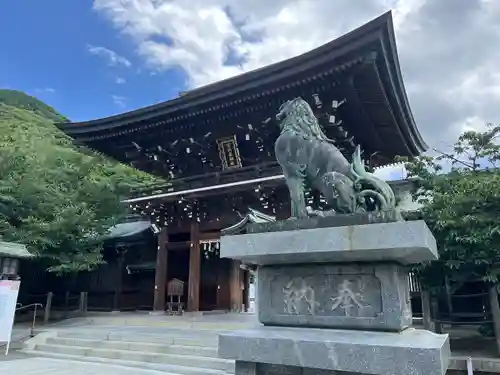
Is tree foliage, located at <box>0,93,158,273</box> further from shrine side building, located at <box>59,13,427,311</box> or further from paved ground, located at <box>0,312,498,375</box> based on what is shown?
paved ground, located at <box>0,312,498,375</box>

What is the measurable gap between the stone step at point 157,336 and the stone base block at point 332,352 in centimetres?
450

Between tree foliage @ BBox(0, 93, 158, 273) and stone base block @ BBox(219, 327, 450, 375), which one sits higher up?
tree foliage @ BBox(0, 93, 158, 273)

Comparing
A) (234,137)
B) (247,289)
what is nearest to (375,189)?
(234,137)

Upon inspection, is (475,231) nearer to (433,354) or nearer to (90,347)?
(433,354)

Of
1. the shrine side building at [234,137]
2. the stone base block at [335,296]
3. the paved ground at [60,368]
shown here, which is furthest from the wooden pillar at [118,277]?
the stone base block at [335,296]

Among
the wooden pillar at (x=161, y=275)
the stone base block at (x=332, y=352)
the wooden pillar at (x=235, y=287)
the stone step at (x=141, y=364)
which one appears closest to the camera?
the stone base block at (x=332, y=352)

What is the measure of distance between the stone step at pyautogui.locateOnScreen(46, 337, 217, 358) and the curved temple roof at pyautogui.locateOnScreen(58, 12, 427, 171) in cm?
659

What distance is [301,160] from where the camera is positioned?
361 centimetres

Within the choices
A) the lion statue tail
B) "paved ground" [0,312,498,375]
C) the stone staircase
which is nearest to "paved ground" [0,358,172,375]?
"paved ground" [0,312,498,375]

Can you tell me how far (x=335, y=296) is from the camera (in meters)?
3.08

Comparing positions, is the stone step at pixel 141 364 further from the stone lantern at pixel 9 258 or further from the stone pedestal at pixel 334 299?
the stone pedestal at pixel 334 299

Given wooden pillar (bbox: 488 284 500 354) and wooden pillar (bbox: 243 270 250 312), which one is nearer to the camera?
wooden pillar (bbox: 488 284 500 354)

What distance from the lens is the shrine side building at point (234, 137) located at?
29.0ft

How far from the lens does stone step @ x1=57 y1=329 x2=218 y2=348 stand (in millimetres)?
7400
